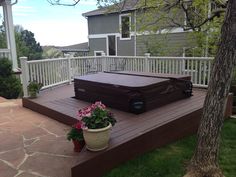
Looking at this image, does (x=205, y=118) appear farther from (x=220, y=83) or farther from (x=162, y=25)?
(x=162, y=25)

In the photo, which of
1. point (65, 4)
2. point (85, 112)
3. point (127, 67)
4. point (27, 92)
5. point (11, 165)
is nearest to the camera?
point (85, 112)

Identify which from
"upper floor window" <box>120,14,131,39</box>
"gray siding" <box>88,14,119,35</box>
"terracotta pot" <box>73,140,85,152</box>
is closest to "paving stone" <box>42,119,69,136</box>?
"terracotta pot" <box>73,140,85,152</box>

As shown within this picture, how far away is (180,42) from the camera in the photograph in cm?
1263

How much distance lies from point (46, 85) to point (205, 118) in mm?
5159

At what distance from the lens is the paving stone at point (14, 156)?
341 centimetres

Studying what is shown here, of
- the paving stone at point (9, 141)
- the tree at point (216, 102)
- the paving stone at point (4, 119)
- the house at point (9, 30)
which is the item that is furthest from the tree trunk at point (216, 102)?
the house at point (9, 30)

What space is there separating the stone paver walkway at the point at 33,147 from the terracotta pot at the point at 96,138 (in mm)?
340

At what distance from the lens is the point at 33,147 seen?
3.85 meters

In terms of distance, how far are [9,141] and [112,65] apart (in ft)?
17.8

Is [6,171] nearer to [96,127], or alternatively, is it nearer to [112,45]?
[96,127]

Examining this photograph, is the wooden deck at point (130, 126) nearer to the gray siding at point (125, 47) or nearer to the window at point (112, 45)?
the gray siding at point (125, 47)

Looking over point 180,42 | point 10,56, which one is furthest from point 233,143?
point 180,42

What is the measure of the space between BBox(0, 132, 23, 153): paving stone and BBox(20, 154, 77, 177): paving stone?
1.90 feet

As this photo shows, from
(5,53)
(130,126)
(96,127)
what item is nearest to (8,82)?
(5,53)
